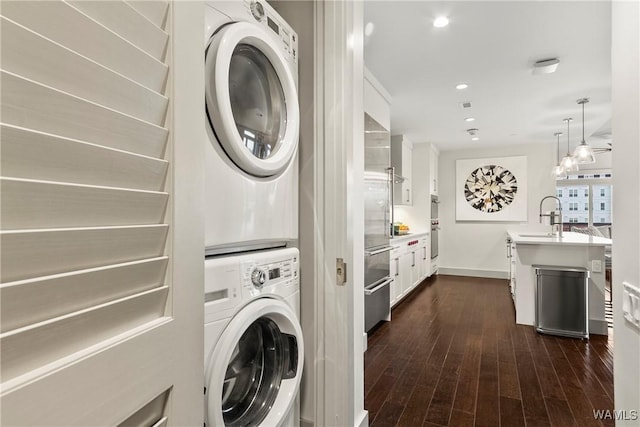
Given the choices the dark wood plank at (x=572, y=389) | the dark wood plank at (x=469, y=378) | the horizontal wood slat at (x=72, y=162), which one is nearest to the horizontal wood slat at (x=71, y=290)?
the horizontal wood slat at (x=72, y=162)

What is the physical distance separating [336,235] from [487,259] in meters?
6.07

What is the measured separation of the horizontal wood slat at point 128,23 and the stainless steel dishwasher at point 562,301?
12.3 feet

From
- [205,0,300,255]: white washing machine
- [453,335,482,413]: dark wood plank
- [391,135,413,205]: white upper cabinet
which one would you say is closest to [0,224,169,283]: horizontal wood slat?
[205,0,300,255]: white washing machine

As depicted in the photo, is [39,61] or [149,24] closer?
[39,61]

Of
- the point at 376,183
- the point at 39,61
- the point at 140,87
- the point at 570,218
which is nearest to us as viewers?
the point at 39,61

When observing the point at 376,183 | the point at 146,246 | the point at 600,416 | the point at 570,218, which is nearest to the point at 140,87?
the point at 146,246

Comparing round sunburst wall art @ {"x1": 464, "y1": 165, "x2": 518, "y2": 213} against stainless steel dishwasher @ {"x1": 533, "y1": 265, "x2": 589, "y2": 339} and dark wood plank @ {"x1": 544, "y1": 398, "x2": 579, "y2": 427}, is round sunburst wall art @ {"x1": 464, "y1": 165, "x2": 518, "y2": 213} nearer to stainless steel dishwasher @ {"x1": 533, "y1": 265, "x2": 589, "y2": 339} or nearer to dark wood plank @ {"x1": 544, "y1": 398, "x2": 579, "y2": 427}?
stainless steel dishwasher @ {"x1": 533, "y1": 265, "x2": 589, "y2": 339}

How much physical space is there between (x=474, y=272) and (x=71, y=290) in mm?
7045

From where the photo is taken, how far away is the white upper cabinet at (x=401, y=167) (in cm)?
512

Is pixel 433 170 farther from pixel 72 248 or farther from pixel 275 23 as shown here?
pixel 72 248

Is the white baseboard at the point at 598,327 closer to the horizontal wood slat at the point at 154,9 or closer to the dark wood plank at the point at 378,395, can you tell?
the dark wood plank at the point at 378,395

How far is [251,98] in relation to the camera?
3.86ft

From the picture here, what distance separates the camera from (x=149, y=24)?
50 centimetres

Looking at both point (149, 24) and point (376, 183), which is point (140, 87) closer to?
point (149, 24)
